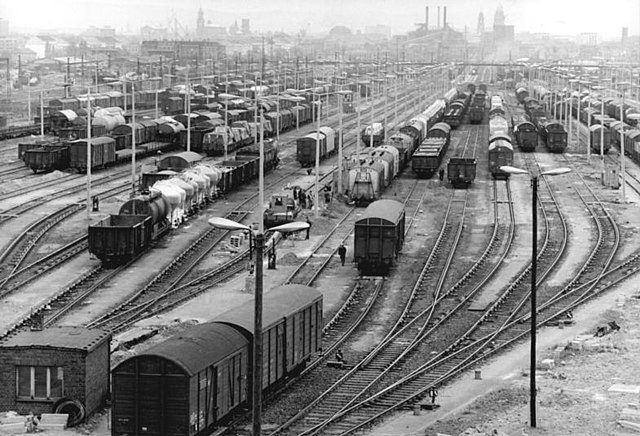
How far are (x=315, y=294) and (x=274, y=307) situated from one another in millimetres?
2688

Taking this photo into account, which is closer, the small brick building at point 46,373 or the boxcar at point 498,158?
the small brick building at point 46,373

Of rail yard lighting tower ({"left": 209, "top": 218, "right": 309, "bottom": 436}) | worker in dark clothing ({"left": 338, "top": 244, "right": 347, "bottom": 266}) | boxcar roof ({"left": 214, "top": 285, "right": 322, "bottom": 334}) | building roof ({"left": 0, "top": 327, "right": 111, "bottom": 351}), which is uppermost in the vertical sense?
rail yard lighting tower ({"left": 209, "top": 218, "right": 309, "bottom": 436})

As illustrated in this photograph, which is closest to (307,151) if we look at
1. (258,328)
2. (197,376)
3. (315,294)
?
(315,294)

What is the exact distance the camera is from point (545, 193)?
7650 centimetres

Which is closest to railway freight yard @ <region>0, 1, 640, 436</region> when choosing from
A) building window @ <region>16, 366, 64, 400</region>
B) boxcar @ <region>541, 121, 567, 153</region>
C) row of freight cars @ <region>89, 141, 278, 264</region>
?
building window @ <region>16, 366, 64, 400</region>

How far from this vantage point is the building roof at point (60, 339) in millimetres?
27562

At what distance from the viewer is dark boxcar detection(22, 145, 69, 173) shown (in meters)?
80.8

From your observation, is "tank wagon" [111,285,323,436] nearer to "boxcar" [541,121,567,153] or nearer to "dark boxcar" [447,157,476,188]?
"dark boxcar" [447,157,476,188]

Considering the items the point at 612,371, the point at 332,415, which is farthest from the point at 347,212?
the point at 332,415

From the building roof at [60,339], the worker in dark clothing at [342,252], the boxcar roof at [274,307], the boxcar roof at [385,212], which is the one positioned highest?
the boxcar roof at [274,307]

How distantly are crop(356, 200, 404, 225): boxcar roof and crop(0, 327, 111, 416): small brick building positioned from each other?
21.4 meters

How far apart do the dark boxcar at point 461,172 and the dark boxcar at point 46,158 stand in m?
26.4

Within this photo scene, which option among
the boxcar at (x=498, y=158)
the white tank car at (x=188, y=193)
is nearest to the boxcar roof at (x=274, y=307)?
the white tank car at (x=188, y=193)

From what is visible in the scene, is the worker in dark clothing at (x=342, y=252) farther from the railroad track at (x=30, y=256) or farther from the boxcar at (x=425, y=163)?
the boxcar at (x=425, y=163)
